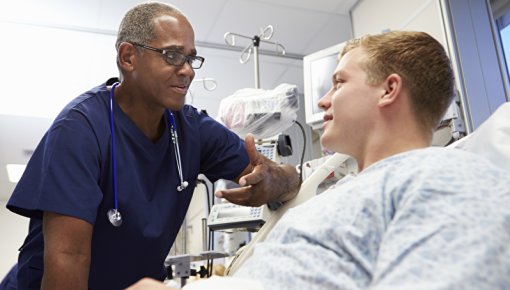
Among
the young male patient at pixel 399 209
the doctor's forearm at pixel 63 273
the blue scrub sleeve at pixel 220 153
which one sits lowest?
the doctor's forearm at pixel 63 273

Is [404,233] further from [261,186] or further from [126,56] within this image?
[126,56]

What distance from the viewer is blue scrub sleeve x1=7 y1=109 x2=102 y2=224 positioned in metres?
0.99

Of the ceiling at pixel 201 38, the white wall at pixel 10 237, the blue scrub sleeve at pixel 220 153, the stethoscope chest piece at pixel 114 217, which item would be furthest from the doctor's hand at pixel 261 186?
the white wall at pixel 10 237

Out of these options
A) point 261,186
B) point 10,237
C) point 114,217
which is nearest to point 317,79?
point 261,186

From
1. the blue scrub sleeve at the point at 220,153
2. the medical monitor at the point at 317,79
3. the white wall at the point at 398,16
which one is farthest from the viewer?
the white wall at the point at 398,16

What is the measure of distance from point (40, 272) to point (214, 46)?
8.08ft

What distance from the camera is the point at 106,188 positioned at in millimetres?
1163

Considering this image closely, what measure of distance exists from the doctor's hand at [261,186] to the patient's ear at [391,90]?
460mm

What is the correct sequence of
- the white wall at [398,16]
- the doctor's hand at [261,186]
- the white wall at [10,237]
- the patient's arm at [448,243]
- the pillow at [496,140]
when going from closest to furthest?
the patient's arm at [448,243]
the pillow at [496,140]
the doctor's hand at [261,186]
the white wall at [398,16]
the white wall at [10,237]

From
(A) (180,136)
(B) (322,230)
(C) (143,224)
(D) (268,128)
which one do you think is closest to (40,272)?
(C) (143,224)

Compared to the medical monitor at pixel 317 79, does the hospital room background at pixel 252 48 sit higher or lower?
higher

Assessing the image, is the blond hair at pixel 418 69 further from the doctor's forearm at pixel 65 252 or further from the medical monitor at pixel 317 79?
the medical monitor at pixel 317 79

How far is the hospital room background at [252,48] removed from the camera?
2.10 meters

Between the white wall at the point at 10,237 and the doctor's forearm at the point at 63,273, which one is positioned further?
the white wall at the point at 10,237
